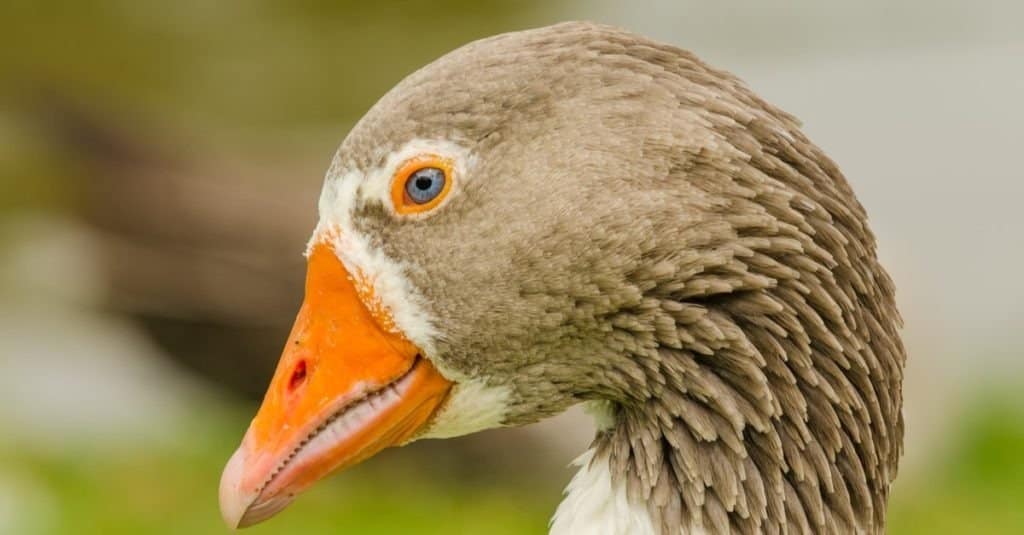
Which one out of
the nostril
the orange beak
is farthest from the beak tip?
the nostril

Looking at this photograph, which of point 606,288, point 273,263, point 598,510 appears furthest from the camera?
point 273,263

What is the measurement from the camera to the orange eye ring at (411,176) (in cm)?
342

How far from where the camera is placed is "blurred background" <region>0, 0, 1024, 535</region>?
7.93 metres

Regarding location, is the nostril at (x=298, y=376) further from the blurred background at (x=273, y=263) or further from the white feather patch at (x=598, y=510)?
the blurred background at (x=273, y=263)

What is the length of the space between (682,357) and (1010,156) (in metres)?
9.67

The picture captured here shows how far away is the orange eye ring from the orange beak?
0.20 meters

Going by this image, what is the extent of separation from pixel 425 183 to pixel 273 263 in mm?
4634

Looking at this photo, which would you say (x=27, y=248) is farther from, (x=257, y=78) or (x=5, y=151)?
(x=257, y=78)

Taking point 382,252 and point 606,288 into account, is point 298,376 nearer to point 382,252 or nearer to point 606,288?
point 382,252

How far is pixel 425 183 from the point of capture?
11.3ft

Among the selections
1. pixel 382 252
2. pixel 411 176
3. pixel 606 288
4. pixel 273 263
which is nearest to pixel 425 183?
pixel 411 176

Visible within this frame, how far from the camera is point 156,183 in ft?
28.0

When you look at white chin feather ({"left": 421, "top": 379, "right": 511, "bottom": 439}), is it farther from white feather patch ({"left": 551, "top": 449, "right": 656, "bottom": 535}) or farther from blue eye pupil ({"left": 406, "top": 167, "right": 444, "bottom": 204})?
blue eye pupil ({"left": 406, "top": 167, "right": 444, "bottom": 204})

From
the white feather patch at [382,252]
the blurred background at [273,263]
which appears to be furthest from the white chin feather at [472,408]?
the blurred background at [273,263]
